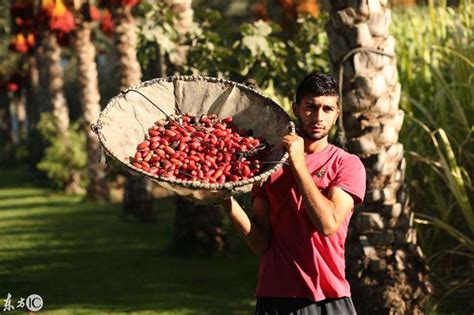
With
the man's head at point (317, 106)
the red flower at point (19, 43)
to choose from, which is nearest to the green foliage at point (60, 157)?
the red flower at point (19, 43)

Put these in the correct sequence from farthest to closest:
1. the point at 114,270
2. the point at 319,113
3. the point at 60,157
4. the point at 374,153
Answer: the point at 60,157 → the point at 114,270 → the point at 374,153 → the point at 319,113

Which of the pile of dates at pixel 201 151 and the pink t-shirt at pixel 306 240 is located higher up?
the pile of dates at pixel 201 151

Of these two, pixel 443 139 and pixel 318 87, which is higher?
pixel 318 87

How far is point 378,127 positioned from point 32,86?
1051 inches

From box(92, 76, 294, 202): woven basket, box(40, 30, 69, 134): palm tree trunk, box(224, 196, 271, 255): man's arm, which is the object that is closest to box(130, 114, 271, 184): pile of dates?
box(92, 76, 294, 202): woven basket

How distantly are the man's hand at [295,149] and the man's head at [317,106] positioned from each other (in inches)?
5.7

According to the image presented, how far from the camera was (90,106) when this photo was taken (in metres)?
18.9

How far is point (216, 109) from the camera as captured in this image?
175 inches

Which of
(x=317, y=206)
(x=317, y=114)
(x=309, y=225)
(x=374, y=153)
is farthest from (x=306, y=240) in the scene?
(x=374, y=153)

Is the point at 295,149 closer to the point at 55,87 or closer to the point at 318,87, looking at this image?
the point at 318,87

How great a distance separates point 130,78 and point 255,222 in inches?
441

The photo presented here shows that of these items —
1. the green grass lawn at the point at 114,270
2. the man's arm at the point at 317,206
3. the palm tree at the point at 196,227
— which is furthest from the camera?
the palm tree at the point at 196,227

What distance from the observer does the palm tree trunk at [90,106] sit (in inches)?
726

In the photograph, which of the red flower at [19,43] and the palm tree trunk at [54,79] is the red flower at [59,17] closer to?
the palm tree trunk at [54,79]
